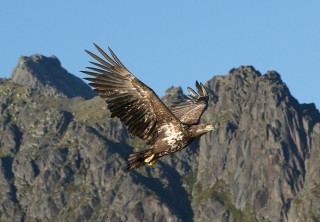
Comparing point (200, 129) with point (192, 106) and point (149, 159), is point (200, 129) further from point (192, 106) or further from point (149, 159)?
point (192, 106)

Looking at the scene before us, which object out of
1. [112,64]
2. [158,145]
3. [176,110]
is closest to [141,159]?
[158,145]

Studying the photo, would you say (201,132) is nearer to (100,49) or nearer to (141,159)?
(141,159)

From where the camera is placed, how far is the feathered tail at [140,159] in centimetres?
4503

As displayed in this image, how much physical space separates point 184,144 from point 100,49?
6.43m

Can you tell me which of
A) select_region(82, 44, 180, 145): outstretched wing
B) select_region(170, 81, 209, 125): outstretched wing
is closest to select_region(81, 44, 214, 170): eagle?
select_region(82, 44, 180, 145): outstretched wing

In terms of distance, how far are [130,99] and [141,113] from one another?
914 millimetres

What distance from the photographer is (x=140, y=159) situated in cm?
4534

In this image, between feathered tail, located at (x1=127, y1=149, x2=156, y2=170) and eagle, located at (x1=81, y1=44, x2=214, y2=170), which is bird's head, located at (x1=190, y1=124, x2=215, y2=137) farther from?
feathered tail, located at (x1=127, y1=149, x2=156, y2=170)

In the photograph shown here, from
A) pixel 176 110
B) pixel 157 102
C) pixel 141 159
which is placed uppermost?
pixel 176 110

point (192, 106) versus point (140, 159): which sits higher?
point (192, 106)

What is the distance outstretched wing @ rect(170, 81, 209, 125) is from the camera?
2234 inches

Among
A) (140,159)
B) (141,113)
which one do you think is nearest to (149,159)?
(140,159)

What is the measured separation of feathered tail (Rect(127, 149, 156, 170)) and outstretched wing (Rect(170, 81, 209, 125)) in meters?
9.81

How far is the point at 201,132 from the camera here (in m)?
45.8
